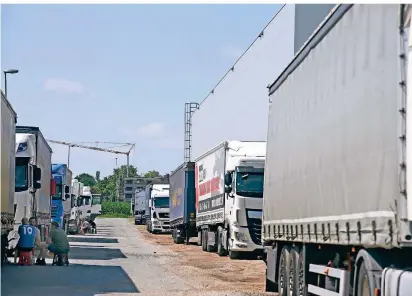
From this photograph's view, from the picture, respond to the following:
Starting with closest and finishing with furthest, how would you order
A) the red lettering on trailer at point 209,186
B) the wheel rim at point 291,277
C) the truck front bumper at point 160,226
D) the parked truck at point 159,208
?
the wheel rim at point 291,277, the red lettering on trailer at point 209,186, the parked truck at point 159,208, the truck front bumper at point 160,226

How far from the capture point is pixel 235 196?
2622 centimetres

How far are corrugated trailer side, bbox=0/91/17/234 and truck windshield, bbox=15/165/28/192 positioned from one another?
2.50 meters

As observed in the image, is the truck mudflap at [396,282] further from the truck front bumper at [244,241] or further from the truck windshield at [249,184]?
the truck front bumper at [244,241]

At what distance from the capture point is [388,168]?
342 inches

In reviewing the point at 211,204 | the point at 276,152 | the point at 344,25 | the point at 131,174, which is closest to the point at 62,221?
the point at 211,204

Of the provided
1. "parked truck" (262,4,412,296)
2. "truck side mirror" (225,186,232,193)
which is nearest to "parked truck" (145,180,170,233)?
"truck side mirror" (225,186,232,193)

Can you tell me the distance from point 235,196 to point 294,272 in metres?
11.4

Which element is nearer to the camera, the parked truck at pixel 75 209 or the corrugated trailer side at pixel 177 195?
the corrugated trailer side at pixel 177 195

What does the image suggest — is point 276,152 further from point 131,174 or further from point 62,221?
point 131,174

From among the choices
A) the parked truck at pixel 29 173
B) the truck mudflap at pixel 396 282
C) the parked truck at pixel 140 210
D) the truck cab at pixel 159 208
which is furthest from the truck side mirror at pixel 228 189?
the parked truck at pixel 140 210

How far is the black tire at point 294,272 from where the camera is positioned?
14539 mm

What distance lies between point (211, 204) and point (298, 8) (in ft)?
27.1

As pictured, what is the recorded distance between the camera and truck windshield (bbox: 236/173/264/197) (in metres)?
25.9

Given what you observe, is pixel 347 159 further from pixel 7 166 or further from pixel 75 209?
pixel 75 209
